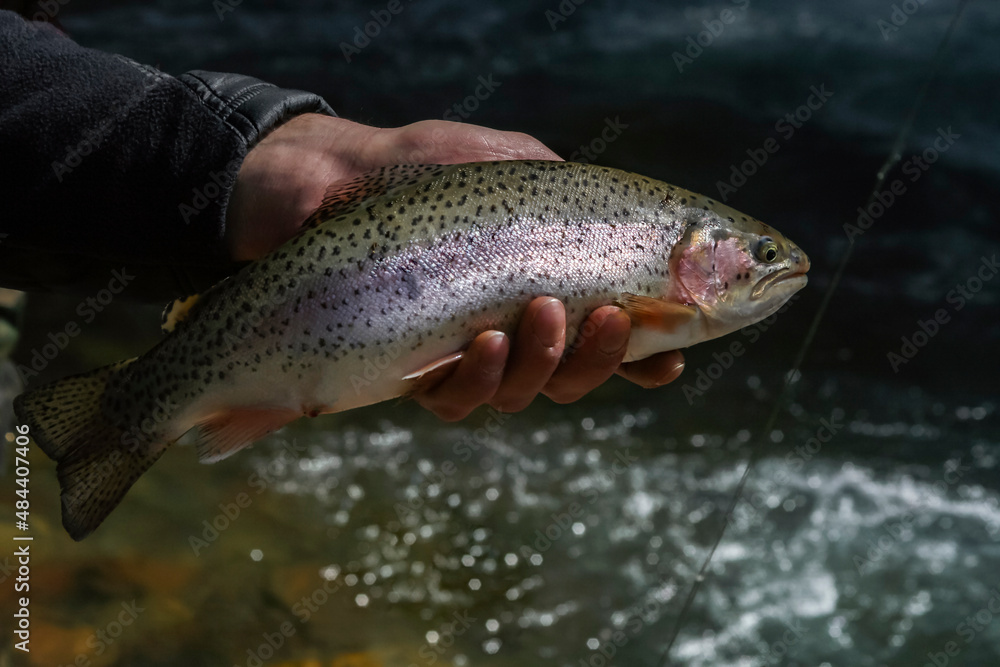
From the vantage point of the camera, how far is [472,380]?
8.89 feet

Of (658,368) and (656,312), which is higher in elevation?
(656,312)

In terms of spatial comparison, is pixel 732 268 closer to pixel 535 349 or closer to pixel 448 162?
pixel 535 349

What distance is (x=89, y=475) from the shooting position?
2.56m

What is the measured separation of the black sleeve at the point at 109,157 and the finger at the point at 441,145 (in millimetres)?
457

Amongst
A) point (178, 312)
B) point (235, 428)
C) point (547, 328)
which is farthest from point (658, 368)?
point (178, 312)

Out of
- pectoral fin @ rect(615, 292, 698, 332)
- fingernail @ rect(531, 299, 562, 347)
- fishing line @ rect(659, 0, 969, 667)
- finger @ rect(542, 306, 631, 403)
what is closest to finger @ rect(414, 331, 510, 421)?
fingernail @ rect(531, 299, 562, 347)

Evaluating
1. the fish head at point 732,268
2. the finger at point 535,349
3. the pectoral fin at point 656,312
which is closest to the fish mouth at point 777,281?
the fish head at point 732,268

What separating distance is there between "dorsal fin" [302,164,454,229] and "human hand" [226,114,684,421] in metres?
0.25

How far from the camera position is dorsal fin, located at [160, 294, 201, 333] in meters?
2.64

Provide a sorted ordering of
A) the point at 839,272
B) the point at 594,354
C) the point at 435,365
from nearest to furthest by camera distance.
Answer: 1. the point at 435,365
2. the point at 594,354
3. the point at 839,272

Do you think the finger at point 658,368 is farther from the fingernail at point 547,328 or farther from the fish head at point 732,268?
the fingernail at point 547,328

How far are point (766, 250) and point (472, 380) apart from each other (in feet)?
3.80

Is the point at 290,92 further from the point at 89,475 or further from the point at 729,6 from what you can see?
the point at 729,6

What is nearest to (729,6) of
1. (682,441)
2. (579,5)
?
(579,5)
